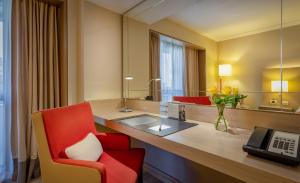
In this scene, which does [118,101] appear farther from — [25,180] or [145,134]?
[25,180]

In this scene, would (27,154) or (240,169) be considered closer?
(240,169)

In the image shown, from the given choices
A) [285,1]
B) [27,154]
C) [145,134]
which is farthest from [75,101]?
[285,1]

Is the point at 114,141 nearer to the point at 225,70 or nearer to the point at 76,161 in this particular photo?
the point at 76,161

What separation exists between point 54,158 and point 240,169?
1124 millimetres

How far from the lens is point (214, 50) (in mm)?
1531

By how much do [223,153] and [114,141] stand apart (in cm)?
101

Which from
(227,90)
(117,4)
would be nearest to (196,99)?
(227,90)

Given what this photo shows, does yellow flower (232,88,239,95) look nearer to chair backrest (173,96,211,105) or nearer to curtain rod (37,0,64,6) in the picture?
chair backrest (173,96,211,105)

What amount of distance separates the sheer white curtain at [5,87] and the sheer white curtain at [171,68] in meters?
1.77

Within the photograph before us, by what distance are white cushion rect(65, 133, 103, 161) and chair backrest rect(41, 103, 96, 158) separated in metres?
0.07

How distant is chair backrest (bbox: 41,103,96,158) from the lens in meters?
1.14

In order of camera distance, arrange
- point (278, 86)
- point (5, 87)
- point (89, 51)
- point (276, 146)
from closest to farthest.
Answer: point (276, 146)
point (278, 86)
point (5, 87)
point (89, 51)

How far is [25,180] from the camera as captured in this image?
189 cm

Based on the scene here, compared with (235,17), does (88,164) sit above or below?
below
